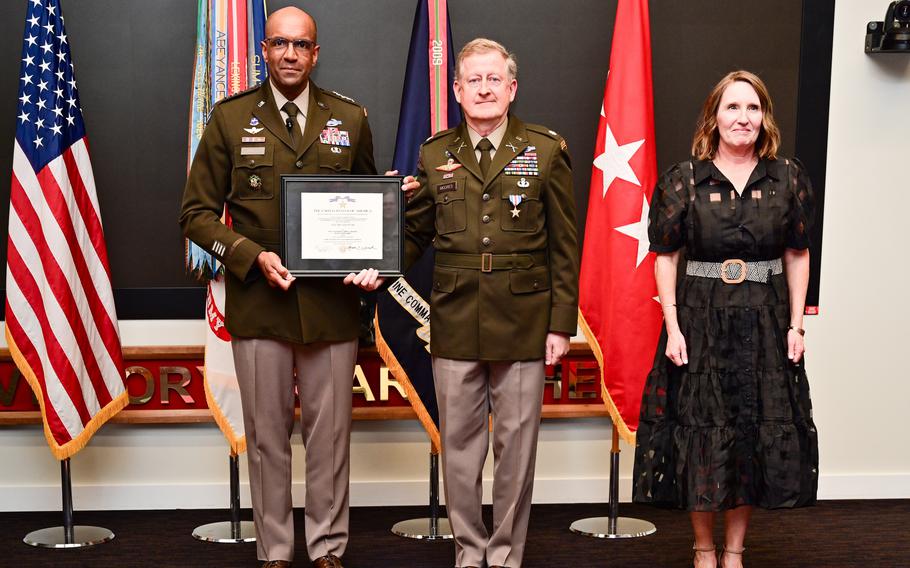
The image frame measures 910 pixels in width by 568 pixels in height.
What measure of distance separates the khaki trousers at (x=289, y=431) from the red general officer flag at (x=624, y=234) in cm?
108

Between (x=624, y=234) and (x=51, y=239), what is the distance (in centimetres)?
213

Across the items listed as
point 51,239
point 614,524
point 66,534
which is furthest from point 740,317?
point 66,534

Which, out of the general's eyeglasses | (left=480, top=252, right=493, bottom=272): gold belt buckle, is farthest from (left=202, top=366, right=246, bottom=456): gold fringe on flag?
the general's eyeglasses

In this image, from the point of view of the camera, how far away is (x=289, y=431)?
299 cm

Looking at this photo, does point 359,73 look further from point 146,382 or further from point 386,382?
point 146,382

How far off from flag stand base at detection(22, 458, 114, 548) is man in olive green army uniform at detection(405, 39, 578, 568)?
1.50 m

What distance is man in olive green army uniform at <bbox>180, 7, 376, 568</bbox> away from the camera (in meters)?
2.84

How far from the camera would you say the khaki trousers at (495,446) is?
9.47 ft

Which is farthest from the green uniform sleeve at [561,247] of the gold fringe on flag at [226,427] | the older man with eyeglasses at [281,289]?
the gold fringe on flag at [226,427]

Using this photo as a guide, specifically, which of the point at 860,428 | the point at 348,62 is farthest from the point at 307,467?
the point at 860,428

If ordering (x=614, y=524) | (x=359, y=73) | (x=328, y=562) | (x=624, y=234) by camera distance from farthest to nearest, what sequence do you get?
1. (x=359, y=73)
2. (x=614, y=524)
3. (x=624, y=234)
4. (x=328, y=562)

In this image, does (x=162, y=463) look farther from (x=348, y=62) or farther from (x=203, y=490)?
(x=348, y=62)

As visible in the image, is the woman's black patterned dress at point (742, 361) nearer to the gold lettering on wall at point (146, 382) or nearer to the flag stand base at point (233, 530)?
the flag stand base at point (233, 530)

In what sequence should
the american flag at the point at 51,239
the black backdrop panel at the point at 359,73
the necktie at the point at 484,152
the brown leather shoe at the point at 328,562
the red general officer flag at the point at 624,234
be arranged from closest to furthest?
the necktie at the point at 484,152
the brown leather shoe at the point at 328,562
the american flag at the point at 51,239
the red general officer flag at the point at 624,234
the black backdrop panel at the point at 359,73
